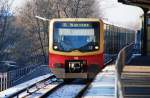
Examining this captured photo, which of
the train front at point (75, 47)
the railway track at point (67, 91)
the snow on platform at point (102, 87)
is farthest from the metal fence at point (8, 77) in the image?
the train front at point (75, 47)

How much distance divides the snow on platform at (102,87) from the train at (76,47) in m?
0.77

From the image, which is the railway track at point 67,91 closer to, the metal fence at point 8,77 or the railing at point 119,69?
the railing at point 119,69

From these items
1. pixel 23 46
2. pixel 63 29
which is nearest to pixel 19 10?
pixel 23 46

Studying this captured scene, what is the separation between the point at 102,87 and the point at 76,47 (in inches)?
119

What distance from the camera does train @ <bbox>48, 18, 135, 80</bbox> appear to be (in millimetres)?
26000

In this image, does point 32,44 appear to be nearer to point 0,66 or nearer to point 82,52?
point 0,66

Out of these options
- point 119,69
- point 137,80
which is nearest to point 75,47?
point 137,80

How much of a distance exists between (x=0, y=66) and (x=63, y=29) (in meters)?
44.3

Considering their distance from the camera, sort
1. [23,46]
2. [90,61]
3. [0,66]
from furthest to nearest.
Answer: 1. [23,46]
2. [0,66]
3. [90,61]

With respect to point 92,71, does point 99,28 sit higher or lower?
higher

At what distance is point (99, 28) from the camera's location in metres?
26.3

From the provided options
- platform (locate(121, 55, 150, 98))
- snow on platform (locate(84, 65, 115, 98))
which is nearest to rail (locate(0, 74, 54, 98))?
snow on platform (locate(84, 65, 115, 98))

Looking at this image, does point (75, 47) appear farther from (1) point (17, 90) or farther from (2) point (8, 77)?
(2) point (8, 77)

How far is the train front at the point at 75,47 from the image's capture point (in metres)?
26.0
